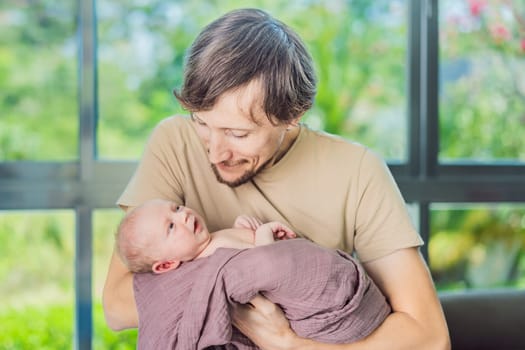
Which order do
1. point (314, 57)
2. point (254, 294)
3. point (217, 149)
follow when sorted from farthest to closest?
point (314, 57), point (217, 149), point (254, 294)

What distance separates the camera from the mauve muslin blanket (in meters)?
1.60

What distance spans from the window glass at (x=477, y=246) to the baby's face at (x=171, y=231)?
1964mm

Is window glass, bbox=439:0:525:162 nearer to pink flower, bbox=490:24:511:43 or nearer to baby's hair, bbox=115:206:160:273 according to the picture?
pink flower, bbox=490:24:511:43

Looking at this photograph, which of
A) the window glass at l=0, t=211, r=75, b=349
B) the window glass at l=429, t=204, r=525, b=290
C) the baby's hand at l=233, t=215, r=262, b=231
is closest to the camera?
the baby's hand at l=233, t=215, r=262, b=231

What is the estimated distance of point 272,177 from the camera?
1.95 meters

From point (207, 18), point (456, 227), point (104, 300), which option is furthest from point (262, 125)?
point (456, 227)

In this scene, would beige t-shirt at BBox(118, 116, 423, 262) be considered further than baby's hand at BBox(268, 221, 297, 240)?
Yes

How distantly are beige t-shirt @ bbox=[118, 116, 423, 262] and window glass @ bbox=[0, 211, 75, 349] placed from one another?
1.14 m

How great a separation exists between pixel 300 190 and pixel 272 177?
0.08 meters

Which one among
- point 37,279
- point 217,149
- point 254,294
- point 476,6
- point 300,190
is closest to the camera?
point 254,294

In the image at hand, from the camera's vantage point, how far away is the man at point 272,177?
1703 millimetres

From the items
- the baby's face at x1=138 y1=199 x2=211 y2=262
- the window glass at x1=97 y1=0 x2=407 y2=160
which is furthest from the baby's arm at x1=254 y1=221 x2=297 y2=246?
the window glass at x1=97 y1=0 x2=407 y2=160

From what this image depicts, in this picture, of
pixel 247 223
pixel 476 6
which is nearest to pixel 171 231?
pixel 247 223

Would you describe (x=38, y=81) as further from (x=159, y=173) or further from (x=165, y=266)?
(x=165, y=266)
